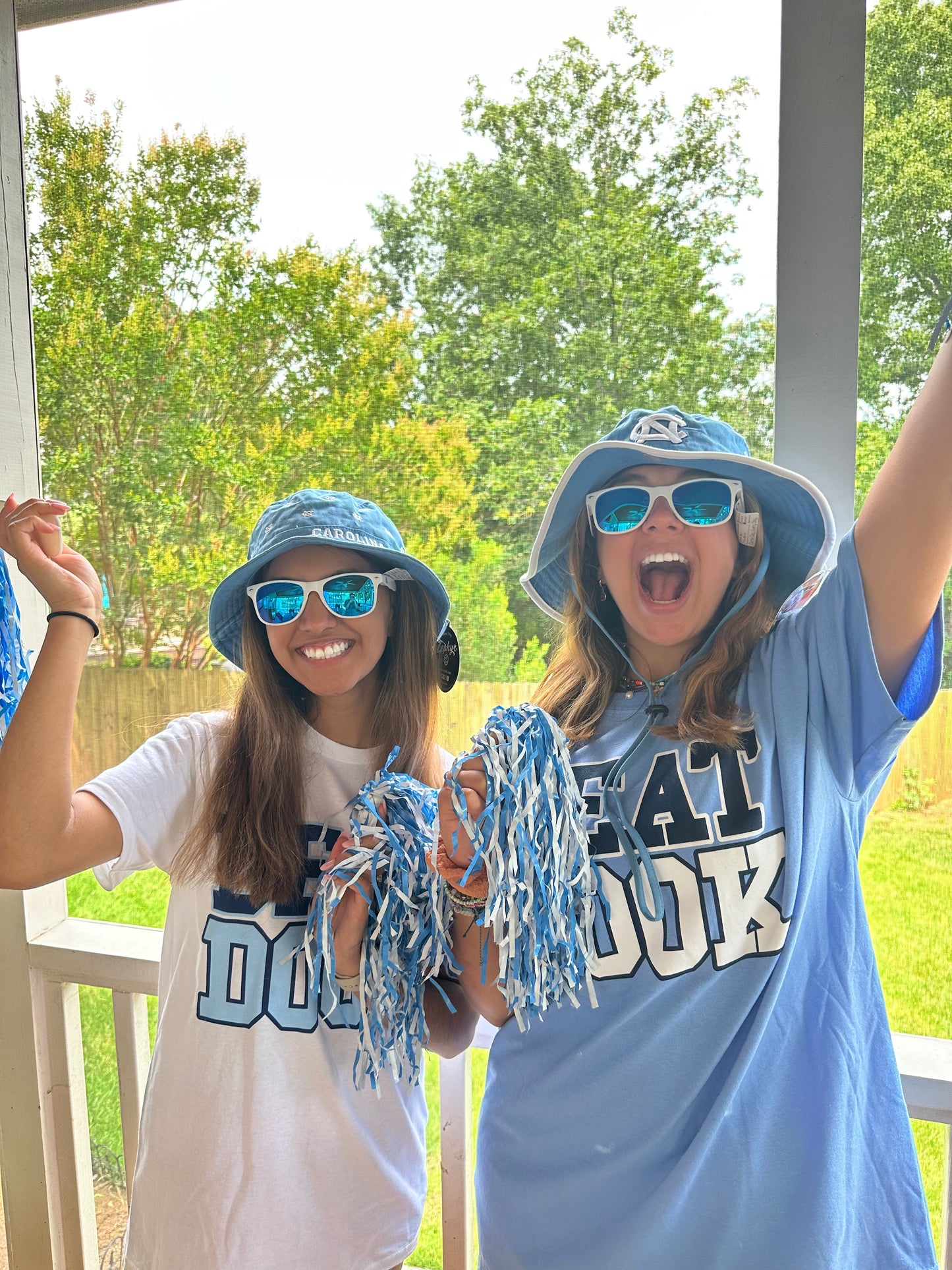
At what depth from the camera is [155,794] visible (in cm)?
125

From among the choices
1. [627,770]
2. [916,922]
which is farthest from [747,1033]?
[916,922]

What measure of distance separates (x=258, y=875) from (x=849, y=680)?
0.86m

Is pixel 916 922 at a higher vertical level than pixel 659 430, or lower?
lower

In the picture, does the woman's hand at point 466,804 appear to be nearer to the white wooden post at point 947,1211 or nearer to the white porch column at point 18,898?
the white wooden post at point 947,1211

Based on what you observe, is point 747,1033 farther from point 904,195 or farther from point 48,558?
point 904,195

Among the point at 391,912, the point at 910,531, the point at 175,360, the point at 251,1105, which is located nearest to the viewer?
the point at 910,531

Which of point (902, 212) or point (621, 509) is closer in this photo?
point (621, 509)

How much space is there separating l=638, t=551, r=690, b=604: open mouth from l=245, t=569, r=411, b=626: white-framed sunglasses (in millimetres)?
408

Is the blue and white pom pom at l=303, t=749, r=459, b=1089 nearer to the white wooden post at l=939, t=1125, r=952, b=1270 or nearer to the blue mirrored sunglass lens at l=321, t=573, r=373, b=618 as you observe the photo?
the blue mirrored sunglass lens at l=321, t=573, r=373, b=618

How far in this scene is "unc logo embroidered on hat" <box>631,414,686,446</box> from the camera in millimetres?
1159

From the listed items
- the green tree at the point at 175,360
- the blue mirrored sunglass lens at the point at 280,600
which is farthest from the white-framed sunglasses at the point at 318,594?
the green tree at the point at 175,360

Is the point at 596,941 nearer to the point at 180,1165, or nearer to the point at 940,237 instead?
the point at 180,1165

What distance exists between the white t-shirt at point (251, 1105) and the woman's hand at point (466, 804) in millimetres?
306

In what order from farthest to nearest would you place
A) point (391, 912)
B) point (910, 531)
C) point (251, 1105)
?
point (251, 1105)
point (391, 912)
point (910, 531)
